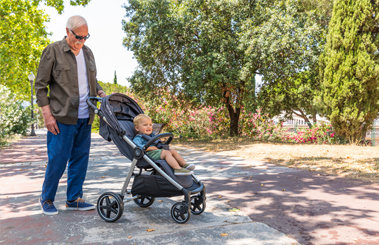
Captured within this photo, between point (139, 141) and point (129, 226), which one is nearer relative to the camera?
point (129, 226)

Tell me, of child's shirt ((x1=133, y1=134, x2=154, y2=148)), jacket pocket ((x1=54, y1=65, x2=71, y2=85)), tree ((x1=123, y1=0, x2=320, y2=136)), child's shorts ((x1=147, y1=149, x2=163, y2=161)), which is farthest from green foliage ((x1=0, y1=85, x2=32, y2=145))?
child's shorts ((x1=147, y1=149, x2=163, y2=161))

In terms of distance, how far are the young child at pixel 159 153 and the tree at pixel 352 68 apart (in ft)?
34.5

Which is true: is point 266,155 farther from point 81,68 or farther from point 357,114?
point 81,68

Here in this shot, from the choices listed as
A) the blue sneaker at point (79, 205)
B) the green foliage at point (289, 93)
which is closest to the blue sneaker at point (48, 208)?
the blue sneaker at point (79, 205)

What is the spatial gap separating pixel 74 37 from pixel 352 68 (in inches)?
454

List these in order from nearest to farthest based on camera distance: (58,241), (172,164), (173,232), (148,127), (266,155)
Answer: (58,241)
(173,232)
(172,164)
(148,127)
(266,155)

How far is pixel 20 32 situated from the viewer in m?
17.9

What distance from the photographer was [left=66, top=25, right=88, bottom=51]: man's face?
3527mm

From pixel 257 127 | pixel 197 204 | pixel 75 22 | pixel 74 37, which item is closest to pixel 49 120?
pixel 74 37

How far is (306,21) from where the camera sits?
13227mm

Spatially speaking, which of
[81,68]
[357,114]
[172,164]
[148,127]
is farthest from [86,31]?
[357,114]

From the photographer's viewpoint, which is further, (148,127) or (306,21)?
(306,21)

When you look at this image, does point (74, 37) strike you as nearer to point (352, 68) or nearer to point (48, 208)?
point (48, 208)

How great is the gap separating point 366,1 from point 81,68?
1227 cm
